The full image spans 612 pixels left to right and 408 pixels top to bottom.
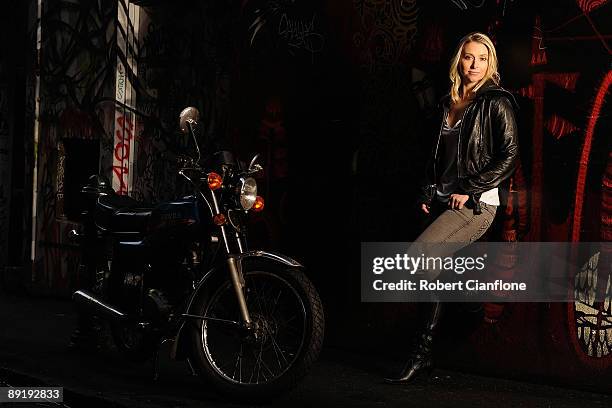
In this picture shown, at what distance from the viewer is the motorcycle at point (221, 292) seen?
6157 millimetres

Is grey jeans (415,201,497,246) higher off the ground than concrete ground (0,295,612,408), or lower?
higher

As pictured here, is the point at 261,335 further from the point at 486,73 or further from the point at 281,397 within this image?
the point at 486,73

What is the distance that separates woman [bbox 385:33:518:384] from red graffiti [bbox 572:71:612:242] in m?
0.38

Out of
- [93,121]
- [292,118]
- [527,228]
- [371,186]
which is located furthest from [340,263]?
[93,121]

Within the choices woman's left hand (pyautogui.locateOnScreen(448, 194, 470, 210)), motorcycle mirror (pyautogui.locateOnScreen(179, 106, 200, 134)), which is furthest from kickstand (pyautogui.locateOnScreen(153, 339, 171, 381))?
woman's left hand (pyautogui.locateOnScreen(448, 194, 470, 210))

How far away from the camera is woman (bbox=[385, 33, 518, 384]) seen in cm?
656

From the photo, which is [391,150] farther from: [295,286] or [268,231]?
[295,286]

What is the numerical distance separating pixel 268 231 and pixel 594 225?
2.78 m

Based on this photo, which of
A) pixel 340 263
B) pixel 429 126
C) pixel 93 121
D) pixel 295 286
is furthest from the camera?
pixel 93 121

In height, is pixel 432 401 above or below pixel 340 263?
below

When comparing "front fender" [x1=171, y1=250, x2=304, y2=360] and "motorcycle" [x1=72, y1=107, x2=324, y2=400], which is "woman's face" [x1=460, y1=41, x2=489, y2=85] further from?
"front fender" [x1=171, y1=250, x2=304, y2=360]

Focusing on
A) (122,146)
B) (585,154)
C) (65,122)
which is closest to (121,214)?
(585,154)

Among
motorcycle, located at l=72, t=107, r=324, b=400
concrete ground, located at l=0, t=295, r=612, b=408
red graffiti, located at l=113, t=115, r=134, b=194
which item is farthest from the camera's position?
red graffiti, located at l=113, t=115, r=134, b=194

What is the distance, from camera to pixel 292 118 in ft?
27.7
